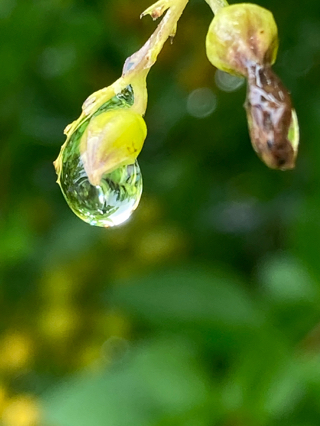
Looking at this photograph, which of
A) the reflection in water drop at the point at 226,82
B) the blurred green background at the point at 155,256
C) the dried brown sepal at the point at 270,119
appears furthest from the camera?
the reflection in water drop at the point at 226,82

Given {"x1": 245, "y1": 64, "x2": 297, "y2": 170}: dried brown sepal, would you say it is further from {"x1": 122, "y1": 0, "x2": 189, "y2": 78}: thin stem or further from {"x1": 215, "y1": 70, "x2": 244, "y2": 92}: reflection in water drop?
{"x1": 215, "y1": 70, "x2": 244, "y2": 92}: reflection in water drop

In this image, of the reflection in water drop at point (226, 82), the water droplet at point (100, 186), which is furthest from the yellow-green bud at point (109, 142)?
the reflection in water drop at point (226, 82)

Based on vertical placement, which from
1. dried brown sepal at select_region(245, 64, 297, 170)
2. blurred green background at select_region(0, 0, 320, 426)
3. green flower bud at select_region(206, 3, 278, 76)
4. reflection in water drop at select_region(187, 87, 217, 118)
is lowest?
dried brown sepal at select_region(245, 64, 297, 170)

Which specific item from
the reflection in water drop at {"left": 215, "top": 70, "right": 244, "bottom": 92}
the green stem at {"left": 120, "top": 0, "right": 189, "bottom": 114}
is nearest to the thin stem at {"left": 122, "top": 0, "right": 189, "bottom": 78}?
the green stem at {"left": 120, "top": 0, "right": 189, "bottom": 114}

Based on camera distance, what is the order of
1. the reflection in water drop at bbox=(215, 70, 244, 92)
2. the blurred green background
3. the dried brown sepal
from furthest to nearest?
the reflection in water drop at bbox=(215, 70, 244, 92) → the blurred green background → the dried brown sepal

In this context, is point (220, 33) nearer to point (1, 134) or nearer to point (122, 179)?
point (122, 179)

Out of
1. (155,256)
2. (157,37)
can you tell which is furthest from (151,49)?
(155,256)

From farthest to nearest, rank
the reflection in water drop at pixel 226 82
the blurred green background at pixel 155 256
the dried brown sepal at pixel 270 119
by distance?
1. the reflection in water drop at pixel 226 82
2. the blurred green background at pixel 155 256
3. the dried brown sepal at pixel 270 119

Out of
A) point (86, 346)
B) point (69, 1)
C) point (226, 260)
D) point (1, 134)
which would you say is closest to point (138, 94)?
point (69, 1)

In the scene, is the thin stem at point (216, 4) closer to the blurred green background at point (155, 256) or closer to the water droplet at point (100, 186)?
the water droplet at point (100, 186)
